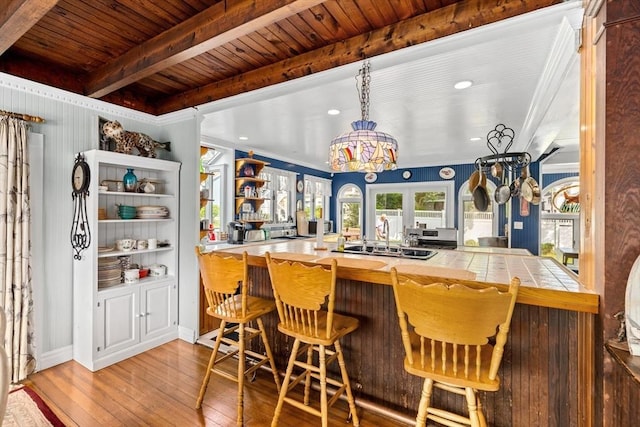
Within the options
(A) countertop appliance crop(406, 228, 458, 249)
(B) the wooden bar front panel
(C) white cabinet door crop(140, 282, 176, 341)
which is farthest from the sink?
(C) white cabinet door crop(140, 282, 176, 341)

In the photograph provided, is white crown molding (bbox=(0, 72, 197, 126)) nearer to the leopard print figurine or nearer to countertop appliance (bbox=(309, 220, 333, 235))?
the leopard print figurine

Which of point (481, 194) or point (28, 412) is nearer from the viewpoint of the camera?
point (28, 412)

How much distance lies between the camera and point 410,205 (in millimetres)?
7004

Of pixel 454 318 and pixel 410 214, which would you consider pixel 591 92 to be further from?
pixel 410 214

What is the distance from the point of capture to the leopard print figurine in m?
2.84

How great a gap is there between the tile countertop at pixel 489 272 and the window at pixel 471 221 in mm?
4132

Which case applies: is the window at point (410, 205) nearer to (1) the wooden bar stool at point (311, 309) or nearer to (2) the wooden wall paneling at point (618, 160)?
Answer: (1) the wooden bar stool at point (311, 309)

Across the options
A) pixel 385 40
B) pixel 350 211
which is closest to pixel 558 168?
pixel 350 211

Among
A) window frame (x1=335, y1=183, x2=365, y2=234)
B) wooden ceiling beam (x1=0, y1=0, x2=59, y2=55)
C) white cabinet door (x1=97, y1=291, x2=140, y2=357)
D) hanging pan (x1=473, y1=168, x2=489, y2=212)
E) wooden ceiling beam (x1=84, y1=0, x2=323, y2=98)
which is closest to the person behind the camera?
wooden ceiling beam (x1=0, y1=0, x2=59, y2=55)

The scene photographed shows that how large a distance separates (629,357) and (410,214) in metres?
6.00

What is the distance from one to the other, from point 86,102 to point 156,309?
207cm

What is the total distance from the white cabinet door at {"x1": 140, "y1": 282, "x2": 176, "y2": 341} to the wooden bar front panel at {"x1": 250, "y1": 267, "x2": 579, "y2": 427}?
1.96 meters

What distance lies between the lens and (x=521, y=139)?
4.34m

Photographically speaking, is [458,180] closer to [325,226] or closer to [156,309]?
[325,226]
